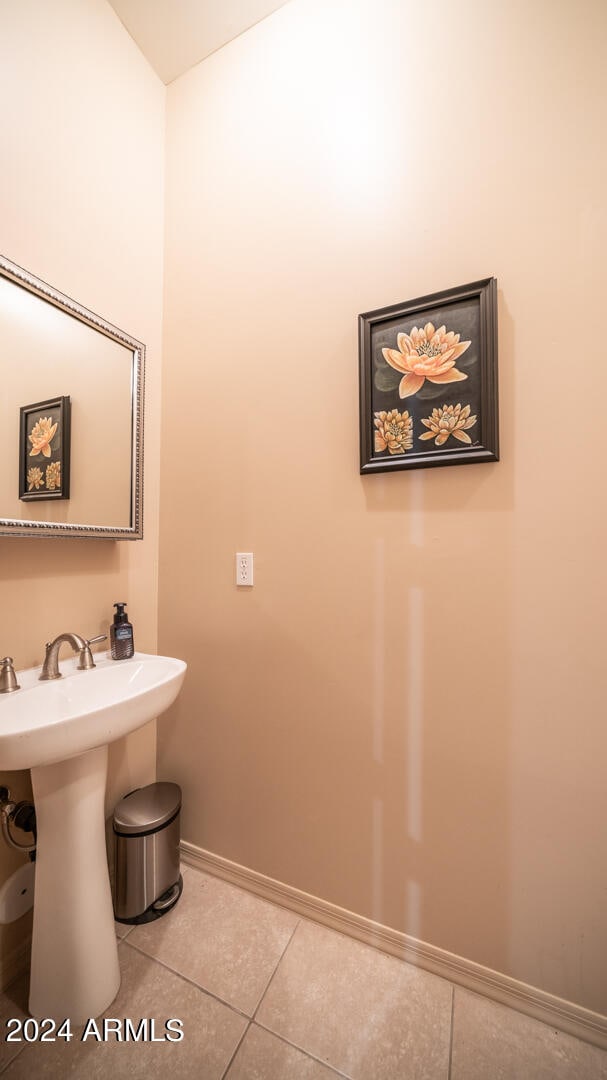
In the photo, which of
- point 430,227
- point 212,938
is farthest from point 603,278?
point 212,938

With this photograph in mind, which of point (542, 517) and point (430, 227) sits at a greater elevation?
point (430, 227)

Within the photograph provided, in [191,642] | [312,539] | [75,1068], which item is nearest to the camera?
[75,1068]

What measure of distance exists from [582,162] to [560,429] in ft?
Answer: 2.01

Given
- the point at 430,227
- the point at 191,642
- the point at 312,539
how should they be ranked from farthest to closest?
the point at 191,642 < the point at 312,539 < the point at 430,227

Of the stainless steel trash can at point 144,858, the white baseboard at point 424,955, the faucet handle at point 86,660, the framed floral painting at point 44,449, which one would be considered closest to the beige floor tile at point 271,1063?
the white baseboard at point 424,955

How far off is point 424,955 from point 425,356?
5.31 ft

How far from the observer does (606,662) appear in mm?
877

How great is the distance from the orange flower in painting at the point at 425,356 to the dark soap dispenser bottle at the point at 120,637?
1.07 m

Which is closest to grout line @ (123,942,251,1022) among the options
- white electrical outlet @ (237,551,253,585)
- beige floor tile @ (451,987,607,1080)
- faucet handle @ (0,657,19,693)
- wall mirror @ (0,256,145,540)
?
beige floor tile @ (451,987,607,1080)

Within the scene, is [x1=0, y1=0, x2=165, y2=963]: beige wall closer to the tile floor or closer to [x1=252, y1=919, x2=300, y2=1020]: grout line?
the tile floor

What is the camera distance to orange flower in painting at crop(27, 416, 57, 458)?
1.04 meters

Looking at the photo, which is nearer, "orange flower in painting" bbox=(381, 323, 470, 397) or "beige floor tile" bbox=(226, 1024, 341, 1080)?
"beige floor tile" bbox=(226, 1024, 341, 1080)

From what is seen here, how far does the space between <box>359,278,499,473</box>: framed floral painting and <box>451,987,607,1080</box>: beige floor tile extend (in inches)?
53.7

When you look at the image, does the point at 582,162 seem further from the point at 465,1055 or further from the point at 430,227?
the point at 465,1055
